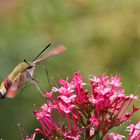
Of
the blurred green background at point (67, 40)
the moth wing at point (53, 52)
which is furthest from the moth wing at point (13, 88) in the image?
the blurred green background at point (67, 40)

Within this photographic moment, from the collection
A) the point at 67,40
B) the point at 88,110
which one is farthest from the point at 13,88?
the point at 67,40

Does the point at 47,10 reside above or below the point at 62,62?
above

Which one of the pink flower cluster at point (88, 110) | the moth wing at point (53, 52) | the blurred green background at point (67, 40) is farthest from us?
the blurred green background at point (67, 40)

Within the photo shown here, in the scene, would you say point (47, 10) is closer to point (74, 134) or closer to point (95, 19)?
point (95, 19)

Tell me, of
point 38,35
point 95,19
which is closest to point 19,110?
point 38,35

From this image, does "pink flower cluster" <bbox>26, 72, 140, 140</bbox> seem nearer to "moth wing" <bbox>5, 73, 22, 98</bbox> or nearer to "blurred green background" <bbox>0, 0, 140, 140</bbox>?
"moth wing" <bbox>5, 73, 22, 98</bbox>

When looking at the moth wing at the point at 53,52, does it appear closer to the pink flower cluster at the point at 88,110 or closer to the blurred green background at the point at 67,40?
the pink flower cluster at the point at 88,110

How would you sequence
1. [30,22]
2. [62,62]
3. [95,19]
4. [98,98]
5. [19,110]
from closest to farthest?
[98,98] < [19,110] < [62,62] < [30,22] < [95,19]
